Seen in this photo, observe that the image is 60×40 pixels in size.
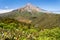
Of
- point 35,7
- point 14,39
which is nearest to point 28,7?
point 35,7

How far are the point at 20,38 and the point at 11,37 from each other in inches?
53.4

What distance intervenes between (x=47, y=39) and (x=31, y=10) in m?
69.4

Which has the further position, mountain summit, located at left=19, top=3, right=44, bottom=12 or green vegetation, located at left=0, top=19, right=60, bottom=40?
mountain summit, located at left=19, top=3, right=44, bottom=12

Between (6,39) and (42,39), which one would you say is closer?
(6,39)

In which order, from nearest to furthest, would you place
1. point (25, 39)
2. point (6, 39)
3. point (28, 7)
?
point (6, 39) → point (25, 39) → point (28, 7)

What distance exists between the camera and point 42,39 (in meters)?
16.8

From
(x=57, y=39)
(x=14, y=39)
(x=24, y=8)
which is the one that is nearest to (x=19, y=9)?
(x=24, y=8)

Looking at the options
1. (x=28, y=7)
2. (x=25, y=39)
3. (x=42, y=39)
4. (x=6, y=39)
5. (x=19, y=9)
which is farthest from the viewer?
(x=19, y=9)

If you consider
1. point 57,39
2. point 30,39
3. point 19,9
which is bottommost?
point 19,9

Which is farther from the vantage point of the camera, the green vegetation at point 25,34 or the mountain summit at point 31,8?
the mountain summit at point 31,8

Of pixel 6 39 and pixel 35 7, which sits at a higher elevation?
pixel 6 39

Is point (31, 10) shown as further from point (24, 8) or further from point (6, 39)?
point (6, 39)

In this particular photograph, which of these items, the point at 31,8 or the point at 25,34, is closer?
the point at 25,34

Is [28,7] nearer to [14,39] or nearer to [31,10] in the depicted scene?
[31,10]
